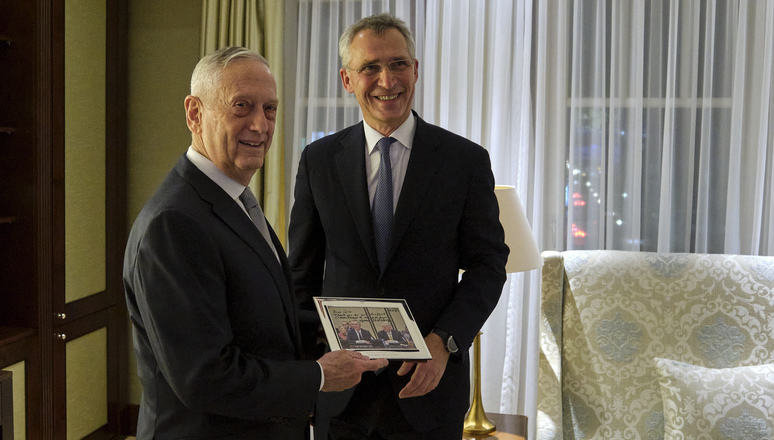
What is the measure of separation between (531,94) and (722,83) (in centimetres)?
83

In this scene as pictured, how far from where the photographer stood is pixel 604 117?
310 centimetres

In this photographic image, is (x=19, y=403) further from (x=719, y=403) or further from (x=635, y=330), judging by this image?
(x=719, y=403)

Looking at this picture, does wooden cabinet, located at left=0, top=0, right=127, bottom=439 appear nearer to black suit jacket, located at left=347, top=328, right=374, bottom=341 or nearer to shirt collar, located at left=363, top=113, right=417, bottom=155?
shirt collar, located at left=363, top=113, right=417, bottom=155

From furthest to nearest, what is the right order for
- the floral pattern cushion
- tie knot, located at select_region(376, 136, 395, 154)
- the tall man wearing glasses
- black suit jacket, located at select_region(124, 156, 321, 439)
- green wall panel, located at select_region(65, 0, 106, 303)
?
1. green wall panel, located at select_region(65, 0, 106, 303)
2. the floral pattern cushion
3. tie knot, located at select_region(376, 136, 395, 154)
4. the tall man wearing glasses
5. black suit jacket, located at select_region(124, 156, 321, 439)

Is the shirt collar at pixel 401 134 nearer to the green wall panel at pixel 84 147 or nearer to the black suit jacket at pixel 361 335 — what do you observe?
the black suit jacket at pixel 361 335

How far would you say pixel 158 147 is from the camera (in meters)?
3.71

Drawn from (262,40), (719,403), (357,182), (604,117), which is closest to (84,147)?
(262,40)

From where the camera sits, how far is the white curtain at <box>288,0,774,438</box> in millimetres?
2969

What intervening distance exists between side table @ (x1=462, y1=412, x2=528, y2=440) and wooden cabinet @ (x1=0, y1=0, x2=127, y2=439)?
1.98 metres

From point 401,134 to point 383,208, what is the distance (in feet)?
0.72

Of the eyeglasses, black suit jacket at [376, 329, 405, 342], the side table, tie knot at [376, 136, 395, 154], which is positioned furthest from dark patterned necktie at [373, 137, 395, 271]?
the side table

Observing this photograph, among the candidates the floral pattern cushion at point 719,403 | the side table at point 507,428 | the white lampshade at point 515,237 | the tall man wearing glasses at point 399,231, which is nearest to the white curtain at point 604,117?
the side table at point 507,428

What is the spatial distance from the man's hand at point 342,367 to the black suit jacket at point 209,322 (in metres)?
0.03

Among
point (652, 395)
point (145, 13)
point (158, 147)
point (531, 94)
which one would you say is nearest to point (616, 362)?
point (652, 395)
